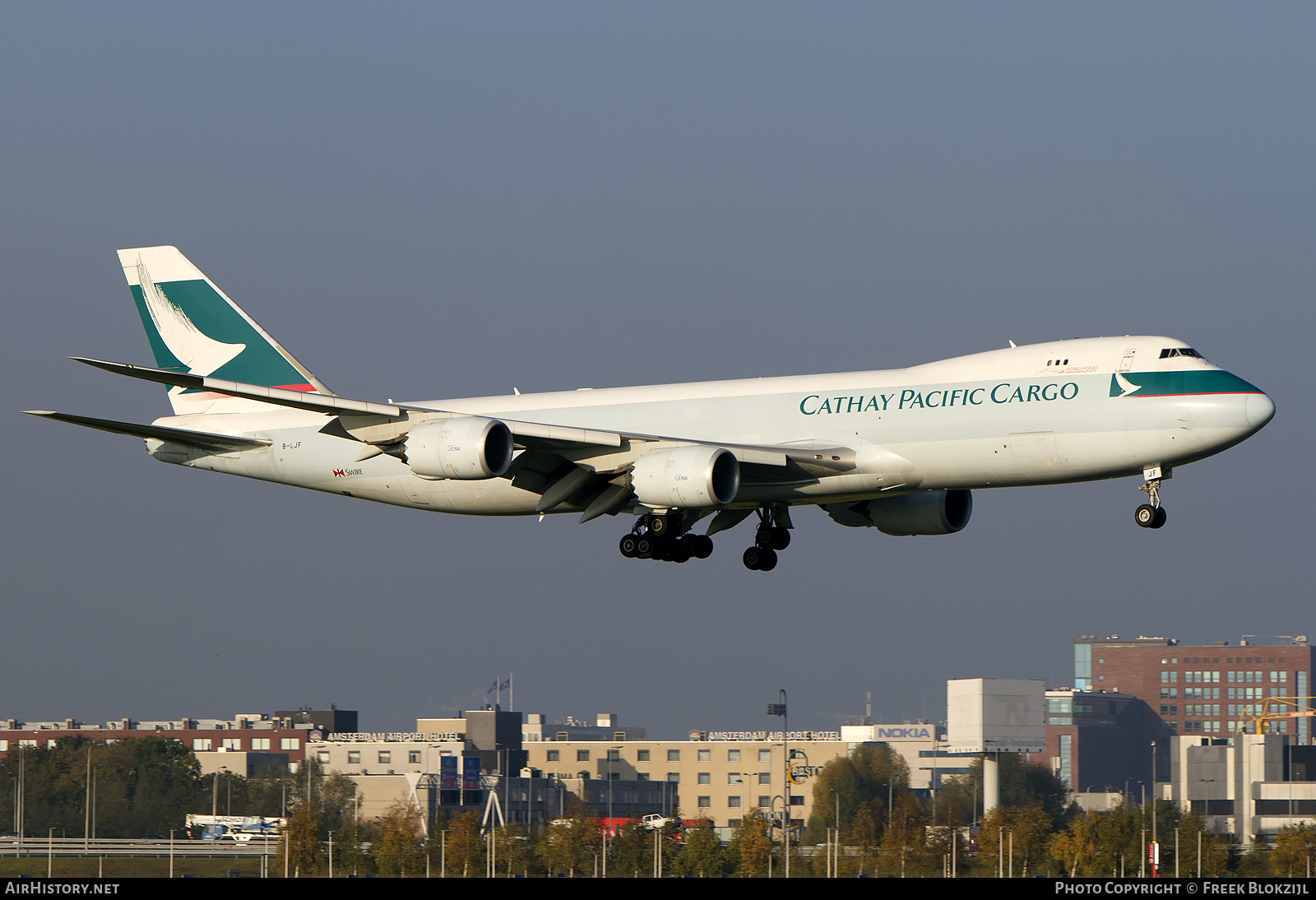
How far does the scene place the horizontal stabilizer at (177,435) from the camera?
46500mm

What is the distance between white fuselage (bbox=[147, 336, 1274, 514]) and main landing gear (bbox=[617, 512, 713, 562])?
1.96m

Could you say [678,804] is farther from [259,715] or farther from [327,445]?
[327,445]

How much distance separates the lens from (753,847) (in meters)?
75.5

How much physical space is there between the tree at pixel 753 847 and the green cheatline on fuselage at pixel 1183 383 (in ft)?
115

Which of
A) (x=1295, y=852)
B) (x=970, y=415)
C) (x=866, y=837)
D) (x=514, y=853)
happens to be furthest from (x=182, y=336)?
(x=1295, y=852)

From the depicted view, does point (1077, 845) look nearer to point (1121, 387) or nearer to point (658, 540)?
point (658, 540)

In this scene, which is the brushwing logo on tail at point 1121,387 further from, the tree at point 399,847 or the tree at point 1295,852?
the tree at point 399,847

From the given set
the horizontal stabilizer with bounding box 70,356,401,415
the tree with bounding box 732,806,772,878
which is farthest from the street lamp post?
the horizontal stabilizer with bounding box 70,356,401,415

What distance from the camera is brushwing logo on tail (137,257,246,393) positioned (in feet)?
181

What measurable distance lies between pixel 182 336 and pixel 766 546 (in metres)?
20.9

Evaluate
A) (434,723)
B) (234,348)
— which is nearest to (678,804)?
(434,723)

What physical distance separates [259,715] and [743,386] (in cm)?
12543

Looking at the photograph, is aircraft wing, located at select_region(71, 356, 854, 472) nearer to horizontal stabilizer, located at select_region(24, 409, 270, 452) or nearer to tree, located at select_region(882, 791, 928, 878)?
horizontal stabilizer, located at select_region(24, 409, 270, 452)

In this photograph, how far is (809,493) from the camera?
46.0 meters
